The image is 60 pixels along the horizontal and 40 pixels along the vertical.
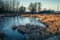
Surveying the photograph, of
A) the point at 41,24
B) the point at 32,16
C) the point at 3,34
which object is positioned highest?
the point at 32,16

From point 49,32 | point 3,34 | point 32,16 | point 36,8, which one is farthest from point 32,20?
point 3,34

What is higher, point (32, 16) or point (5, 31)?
point (32, 16)

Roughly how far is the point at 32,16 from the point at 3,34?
475mm

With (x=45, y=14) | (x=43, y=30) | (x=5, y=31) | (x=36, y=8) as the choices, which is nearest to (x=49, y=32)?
(x=43, y=30)

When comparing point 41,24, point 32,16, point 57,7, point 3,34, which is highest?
point 57,7

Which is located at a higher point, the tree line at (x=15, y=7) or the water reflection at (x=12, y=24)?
the tree line at (x=15, y=7)

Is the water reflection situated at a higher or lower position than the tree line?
lower

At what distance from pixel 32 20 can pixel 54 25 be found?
328 mm

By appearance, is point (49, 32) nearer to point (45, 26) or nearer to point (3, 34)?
point (45, 26)

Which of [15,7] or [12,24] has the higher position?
[15,7]

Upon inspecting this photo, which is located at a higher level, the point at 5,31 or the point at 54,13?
the point at 54,13

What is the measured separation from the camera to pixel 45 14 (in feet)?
6.31

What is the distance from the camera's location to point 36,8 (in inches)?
75.7

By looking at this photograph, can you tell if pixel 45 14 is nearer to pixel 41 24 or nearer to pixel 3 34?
pixel 41 24
